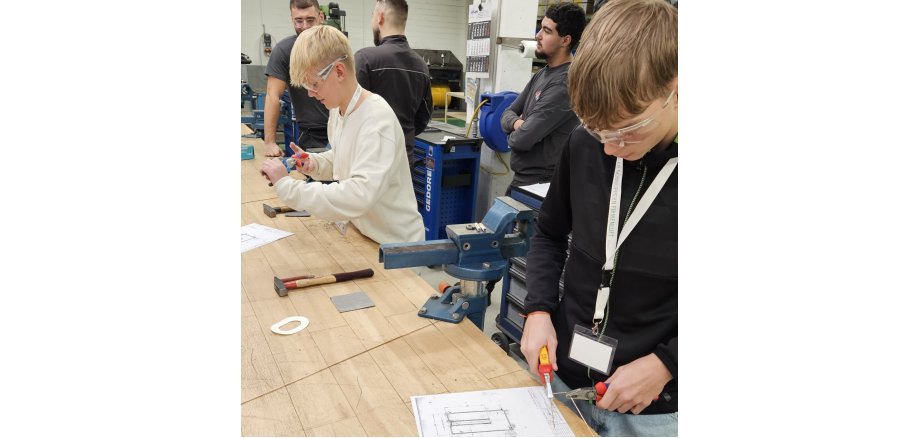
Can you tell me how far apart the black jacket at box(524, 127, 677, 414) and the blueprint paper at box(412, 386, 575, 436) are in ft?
0.58

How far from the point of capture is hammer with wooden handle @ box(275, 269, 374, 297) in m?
1.57

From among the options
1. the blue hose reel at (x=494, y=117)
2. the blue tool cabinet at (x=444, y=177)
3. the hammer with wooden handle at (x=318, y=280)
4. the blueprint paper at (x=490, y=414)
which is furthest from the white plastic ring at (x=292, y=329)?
the blue hose reel at (x=494, y=117)

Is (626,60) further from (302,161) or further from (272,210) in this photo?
(272,210)

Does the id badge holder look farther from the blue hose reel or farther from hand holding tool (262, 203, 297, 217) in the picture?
the blue hose reel

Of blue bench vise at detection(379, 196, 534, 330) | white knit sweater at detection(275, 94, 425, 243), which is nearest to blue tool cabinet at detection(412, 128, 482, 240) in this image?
white knit sweater at detection(275, 94, 425, 243)

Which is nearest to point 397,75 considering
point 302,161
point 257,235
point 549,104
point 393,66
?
point 393,66

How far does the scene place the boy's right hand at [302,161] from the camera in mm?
2119

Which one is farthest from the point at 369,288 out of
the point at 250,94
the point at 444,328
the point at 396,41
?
the point at 250,94

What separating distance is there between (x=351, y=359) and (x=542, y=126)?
2011 mm

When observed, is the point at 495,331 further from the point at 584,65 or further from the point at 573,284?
the point at 584,65

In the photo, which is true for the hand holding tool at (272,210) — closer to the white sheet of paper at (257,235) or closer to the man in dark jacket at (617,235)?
the white sheet of paper at (257,235)

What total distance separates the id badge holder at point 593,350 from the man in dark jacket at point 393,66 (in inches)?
90.7

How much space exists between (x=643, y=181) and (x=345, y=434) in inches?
30.3

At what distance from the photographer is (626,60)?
899mm
